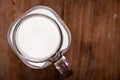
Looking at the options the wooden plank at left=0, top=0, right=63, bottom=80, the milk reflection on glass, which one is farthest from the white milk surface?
the wooden plank at left=0, top=0, right=63, bottom=80

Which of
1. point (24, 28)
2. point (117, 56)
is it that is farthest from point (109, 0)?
point (24, 28)

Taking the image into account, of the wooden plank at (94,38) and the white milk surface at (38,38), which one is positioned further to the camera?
the wooden plank at (94,38)

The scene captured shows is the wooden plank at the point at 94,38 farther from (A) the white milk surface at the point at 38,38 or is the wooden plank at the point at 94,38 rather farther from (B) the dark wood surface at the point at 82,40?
(A) the white milk surface at the point at 38,38

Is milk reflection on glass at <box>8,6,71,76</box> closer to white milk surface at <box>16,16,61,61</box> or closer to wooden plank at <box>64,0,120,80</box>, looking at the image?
white milk surface at <box>16,16,61,61</box>

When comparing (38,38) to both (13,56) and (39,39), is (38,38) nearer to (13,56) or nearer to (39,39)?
(39,39)

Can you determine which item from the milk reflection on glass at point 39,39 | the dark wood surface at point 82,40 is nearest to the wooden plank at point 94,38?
the dark wood surface at point 82,40

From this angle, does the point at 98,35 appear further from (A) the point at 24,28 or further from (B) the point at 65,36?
(A) the point at 24,28
